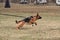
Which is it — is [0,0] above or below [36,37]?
below

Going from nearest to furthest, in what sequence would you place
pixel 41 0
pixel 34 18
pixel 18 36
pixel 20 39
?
pixel 20 39
pixel 18 36
pixel 34 18
pixel 41 0

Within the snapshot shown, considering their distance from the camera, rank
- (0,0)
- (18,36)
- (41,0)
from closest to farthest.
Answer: (18,36), (41,0), (0,0)

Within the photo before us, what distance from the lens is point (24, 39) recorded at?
11891mm

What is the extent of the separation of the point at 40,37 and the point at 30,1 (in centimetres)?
4719

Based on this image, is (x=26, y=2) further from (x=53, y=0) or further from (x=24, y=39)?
(x=24, y=39)

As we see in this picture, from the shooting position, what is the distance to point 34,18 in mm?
15547

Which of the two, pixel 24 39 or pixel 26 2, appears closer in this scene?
pixel 24 39

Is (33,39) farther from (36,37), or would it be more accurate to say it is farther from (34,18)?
(34,18)

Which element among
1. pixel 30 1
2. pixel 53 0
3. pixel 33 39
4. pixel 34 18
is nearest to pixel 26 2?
pixel 30 1

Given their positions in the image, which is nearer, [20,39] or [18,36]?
[20,39]

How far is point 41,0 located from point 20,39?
149 feet

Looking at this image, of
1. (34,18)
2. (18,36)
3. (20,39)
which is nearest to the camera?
(20,39)

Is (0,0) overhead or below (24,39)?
below

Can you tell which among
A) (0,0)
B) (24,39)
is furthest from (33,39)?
(0,0)
